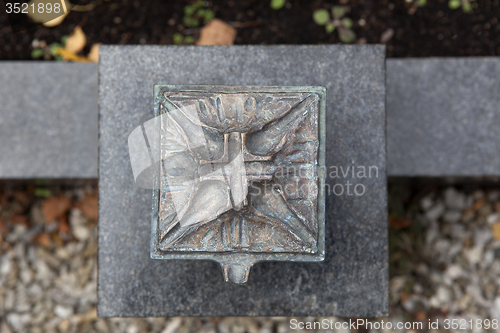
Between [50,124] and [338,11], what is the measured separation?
5.67ft

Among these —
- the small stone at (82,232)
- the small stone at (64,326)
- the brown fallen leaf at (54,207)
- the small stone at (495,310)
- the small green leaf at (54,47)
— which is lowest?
the small stone at (64,326)

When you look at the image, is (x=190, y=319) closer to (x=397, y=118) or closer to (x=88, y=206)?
(x=88, y=206)

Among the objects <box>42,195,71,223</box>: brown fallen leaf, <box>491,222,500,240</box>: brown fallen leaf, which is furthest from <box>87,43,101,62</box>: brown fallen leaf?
<box>491,222,500,240</box>: brown fallen leaf

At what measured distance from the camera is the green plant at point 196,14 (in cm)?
256

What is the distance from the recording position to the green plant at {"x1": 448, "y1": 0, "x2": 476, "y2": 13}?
2494 mm

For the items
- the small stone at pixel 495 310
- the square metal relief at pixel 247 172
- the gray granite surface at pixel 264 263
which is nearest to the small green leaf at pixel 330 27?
the gray granite surface at pixel 264 263

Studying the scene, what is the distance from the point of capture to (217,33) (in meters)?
2.52

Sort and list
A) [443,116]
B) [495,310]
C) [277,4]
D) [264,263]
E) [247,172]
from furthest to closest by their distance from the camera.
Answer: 1. [277,4]
2. [495,310]
3. [443,116]
4. [264,263]
5. [247,172]

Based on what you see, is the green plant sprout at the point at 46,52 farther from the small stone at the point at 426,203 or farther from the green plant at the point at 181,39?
the small stone at the point at 426,203

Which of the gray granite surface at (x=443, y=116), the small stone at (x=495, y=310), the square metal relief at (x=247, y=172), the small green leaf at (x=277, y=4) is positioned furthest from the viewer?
the small green leaf at (x=277, y=4)

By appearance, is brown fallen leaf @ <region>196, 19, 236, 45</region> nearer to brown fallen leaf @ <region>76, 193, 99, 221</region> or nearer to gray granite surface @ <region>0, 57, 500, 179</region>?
gray granite surface @ <region>0, 57, 500, 179</region>

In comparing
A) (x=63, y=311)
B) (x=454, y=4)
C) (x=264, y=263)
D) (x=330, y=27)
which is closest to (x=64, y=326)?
(x=63, y=311)

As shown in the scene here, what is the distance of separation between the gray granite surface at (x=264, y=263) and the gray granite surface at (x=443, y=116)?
0.33 m

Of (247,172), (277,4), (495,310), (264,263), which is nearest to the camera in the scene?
(247,172)
